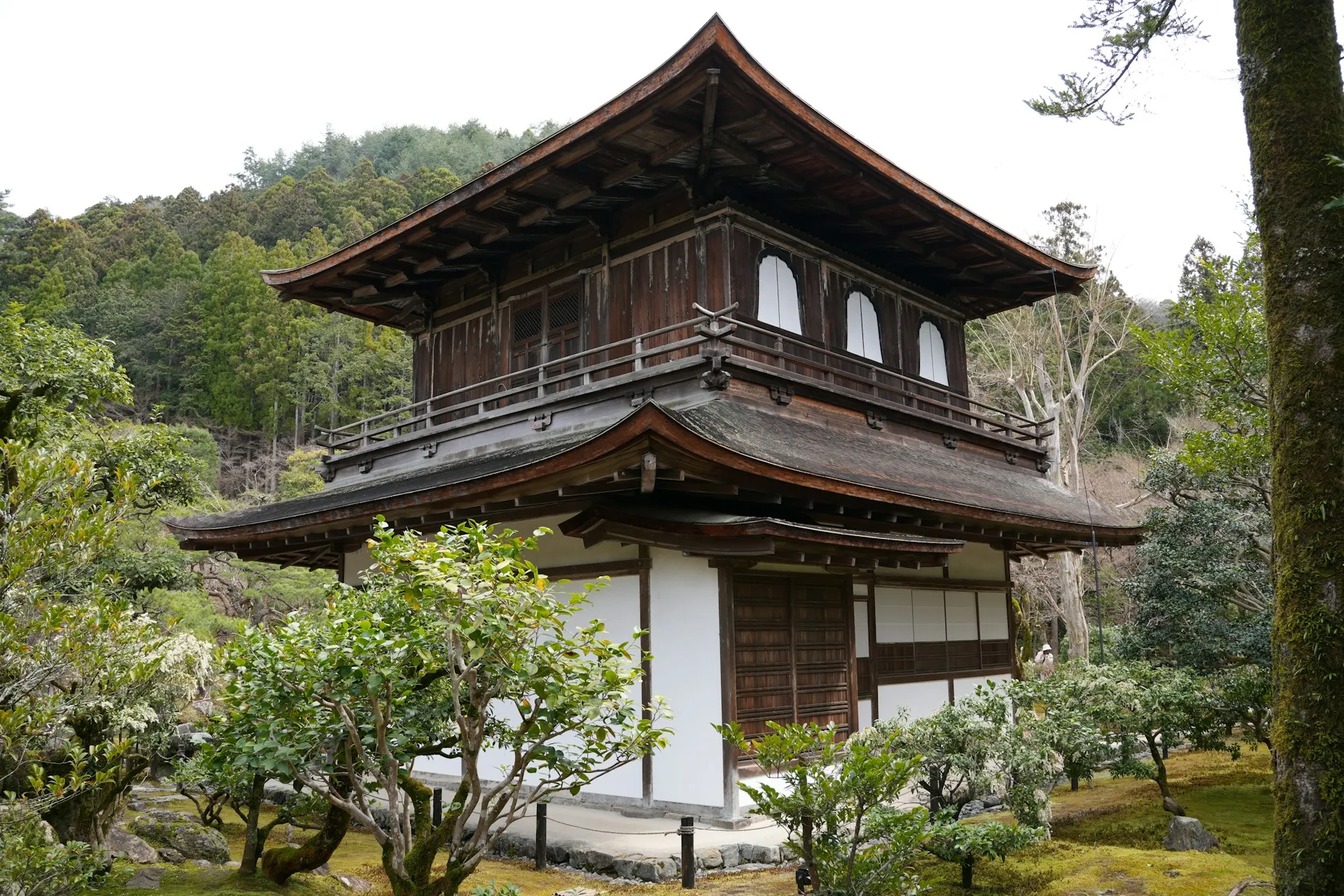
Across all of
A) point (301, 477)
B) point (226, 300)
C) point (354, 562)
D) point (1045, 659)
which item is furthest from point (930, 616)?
point (226, 300)

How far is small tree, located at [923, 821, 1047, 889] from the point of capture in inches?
262

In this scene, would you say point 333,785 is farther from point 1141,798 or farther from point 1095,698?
point 1141,798

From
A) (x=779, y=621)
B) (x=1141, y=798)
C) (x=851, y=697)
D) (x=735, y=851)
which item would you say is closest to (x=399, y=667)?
(x=735, y=851)

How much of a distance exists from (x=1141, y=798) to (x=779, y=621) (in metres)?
4.88

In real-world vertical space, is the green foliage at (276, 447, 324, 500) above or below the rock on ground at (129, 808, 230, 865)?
above

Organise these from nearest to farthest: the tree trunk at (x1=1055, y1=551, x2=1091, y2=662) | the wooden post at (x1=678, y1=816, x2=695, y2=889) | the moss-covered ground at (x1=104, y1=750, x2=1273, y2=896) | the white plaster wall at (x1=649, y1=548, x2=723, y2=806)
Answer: the moss-covered ground at (x1=104, y1=750, x2=1273, y2=896) → the wooden post at (x1=678, y1=816, x2=695, y2=889) → the white plaster wall at (x1=649, y1=548, x2=723, y2=806) → the tree trunk at (x1=1055, y1=551, x2=1091, y2=662)

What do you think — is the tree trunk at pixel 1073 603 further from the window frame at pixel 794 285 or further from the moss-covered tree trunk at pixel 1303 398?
the moss-covered tree trunk at pixel 1303 398

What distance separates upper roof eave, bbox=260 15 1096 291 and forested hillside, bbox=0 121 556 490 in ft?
81.4

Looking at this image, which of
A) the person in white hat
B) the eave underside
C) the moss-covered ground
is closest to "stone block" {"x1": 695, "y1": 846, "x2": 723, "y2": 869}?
the moss-covered ground

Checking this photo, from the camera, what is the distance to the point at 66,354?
37.0ft

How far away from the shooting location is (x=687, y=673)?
9.40 m

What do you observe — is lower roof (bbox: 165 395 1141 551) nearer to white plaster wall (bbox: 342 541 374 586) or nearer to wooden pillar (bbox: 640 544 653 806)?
white plaster wall (bbox: 342 541 374 586)

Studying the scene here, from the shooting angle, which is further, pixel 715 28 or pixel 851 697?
pixel 851 697

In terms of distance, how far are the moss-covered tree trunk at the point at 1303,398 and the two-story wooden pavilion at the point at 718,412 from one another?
165 inches
